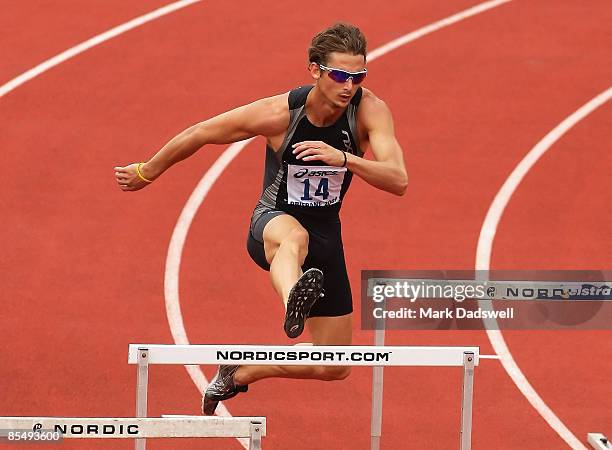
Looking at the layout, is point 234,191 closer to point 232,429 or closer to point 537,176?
point 537,176

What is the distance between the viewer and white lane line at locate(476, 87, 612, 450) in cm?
959

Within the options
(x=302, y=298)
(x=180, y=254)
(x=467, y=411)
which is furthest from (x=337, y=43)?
(x=180, y=254)

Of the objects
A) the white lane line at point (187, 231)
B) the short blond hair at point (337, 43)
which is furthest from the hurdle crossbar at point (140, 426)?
the white lane line at point (187, 231)

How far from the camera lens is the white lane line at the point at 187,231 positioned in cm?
1034

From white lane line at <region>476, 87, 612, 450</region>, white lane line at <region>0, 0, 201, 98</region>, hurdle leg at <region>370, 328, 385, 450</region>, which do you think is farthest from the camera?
white lane line at <region>0, 0, 201, 98</region>

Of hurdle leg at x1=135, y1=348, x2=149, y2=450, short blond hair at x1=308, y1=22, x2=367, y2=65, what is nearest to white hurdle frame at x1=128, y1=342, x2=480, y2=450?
hurdle leg at x1=135, y1=348, x2=149, y2=450

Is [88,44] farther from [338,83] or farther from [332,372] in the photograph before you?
[338,83]

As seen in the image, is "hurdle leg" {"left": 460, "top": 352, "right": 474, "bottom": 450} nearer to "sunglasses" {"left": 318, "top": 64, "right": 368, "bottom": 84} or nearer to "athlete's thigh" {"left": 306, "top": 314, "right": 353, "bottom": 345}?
"athlete's thigh" {"left": 306, "top": 314, "right": 353, "bottom": 345}

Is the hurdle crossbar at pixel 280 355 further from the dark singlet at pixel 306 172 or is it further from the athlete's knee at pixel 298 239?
the dark singlet at pixel 306 172

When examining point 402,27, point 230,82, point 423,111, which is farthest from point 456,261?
point 402,27

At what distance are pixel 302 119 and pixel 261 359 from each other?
1.40m

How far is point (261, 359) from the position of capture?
273 inches

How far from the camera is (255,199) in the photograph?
12492mm

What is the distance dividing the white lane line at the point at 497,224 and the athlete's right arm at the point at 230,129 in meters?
2.16
